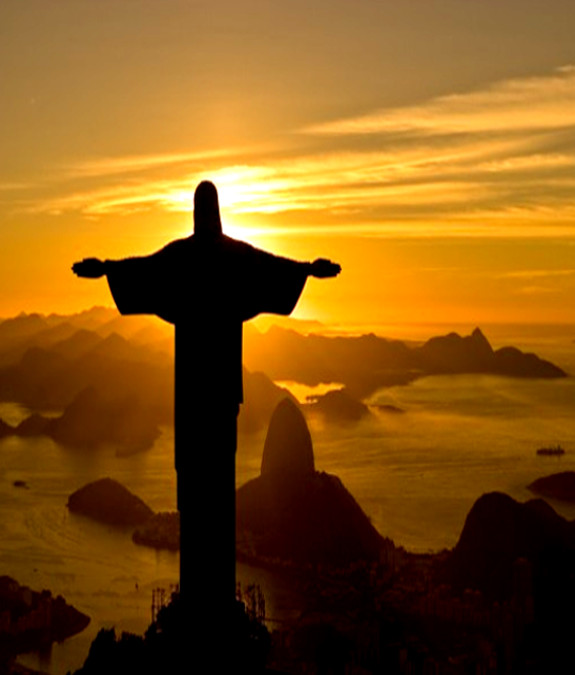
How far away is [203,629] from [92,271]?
3.01 ft

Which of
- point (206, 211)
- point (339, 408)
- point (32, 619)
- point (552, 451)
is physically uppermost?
point (339, 408)

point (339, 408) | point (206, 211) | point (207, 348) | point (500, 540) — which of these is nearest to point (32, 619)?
point (500, 540)

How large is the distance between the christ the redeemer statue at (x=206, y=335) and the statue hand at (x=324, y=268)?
42 millimetres

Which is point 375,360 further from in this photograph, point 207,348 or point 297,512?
point 207,348

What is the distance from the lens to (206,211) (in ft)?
7.56

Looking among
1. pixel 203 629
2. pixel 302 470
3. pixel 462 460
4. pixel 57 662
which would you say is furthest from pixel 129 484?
pixel 203 629

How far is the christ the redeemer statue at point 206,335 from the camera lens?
2.31 metres

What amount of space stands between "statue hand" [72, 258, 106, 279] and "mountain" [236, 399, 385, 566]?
40.7 metres

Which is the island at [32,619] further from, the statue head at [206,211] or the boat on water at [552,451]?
the boat on water at [552,451]

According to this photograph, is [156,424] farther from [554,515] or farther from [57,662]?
[57,662]

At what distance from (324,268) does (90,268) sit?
1.86 ft

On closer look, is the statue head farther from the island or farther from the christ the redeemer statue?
the island

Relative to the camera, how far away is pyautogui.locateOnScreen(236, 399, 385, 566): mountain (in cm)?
4366

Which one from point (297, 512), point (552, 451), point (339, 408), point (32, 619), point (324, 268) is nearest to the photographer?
point (324, 268)
